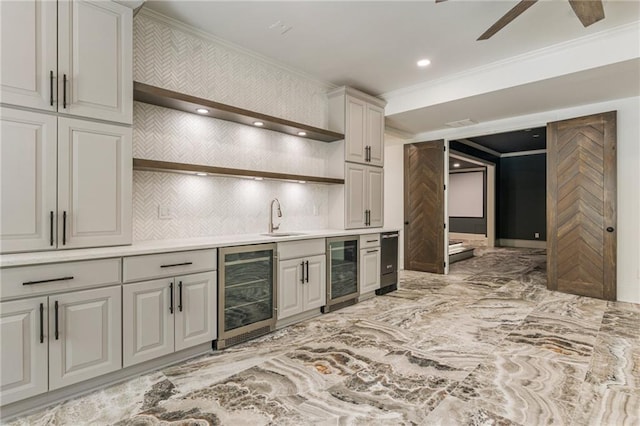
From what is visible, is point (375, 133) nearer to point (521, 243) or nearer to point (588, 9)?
point (588, 9)

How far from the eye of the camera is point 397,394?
2.13 metres

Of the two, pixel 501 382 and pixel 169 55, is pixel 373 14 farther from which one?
pixel 501 382

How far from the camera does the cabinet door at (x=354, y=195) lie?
173 inches

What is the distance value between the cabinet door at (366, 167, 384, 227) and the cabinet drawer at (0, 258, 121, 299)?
3.29 meters

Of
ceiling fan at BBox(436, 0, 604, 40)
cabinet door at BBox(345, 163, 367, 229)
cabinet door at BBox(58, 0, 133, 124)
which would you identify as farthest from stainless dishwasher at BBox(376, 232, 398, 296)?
cabinet door at BBox(58, 0, 133, 124)

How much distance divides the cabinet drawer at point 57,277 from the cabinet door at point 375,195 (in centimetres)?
329

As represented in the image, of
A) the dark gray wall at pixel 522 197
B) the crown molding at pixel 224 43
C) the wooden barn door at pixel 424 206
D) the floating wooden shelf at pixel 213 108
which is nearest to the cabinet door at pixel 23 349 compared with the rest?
the floating wooden shelf at pixel 213 108

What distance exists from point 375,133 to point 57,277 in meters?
3.99

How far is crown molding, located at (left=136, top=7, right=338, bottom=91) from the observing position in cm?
292

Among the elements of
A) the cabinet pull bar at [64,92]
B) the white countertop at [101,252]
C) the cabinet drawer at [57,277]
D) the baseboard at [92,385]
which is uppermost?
the cabinet pull bar at [64,92]

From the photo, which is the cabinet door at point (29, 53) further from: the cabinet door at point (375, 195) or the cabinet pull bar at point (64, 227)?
the cabinet door at point (375, 195)

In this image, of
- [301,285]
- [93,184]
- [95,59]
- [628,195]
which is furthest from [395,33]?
[628,195]

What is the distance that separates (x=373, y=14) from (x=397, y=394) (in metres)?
3.01

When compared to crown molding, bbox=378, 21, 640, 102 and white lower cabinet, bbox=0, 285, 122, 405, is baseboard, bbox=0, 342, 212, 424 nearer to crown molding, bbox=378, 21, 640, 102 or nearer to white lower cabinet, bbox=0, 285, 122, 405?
white lower cabinet, bbox=0, 285, 122, 405
